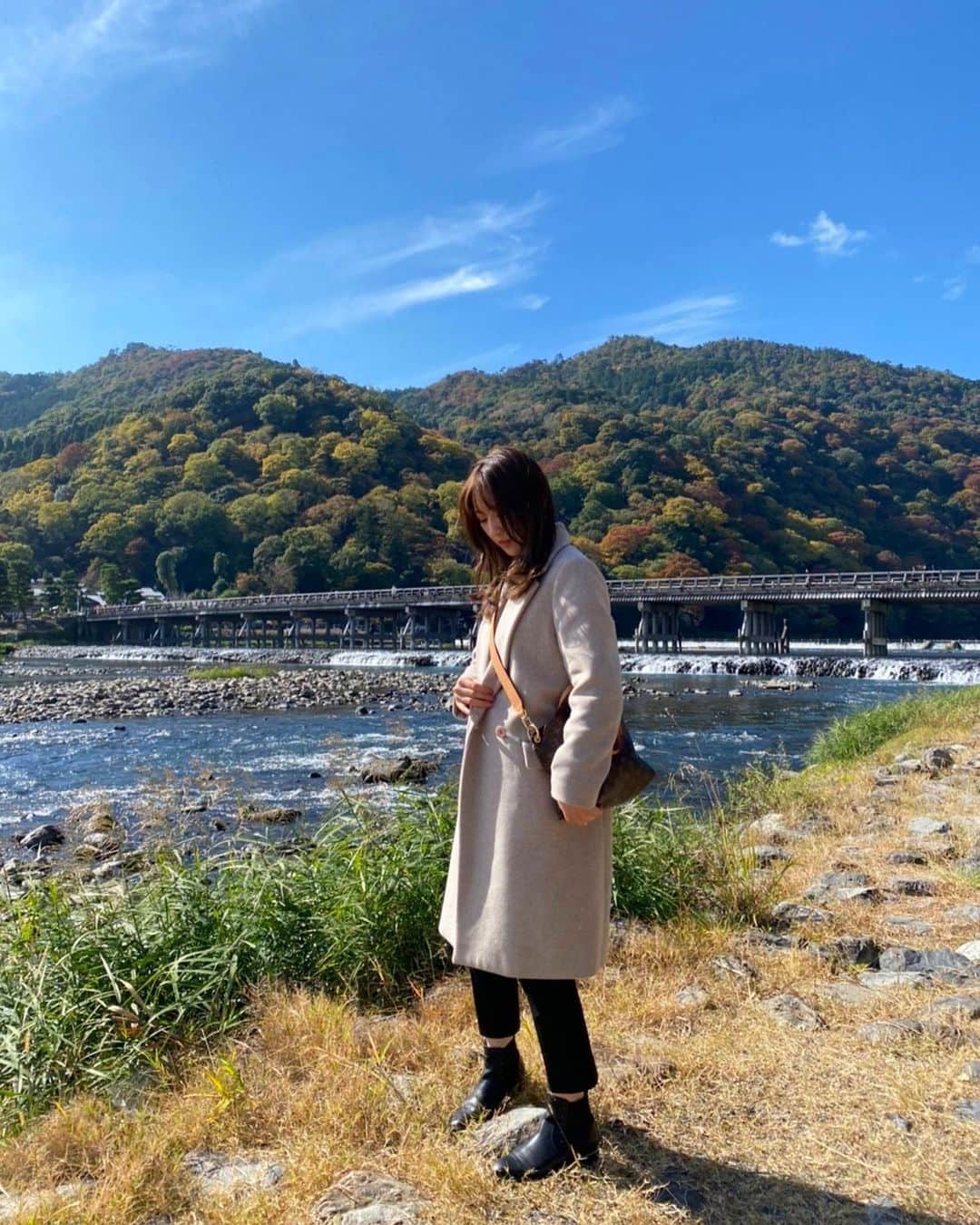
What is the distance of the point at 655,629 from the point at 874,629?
455 inches

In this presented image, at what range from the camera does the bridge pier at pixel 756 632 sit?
3600 centimetres

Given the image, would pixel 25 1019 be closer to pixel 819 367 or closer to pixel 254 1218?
pixel 254 1218

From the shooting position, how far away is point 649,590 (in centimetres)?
3791

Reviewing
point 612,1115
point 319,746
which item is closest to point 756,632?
point 319,746

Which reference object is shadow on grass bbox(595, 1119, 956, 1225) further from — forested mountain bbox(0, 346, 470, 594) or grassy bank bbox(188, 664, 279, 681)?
forested mountain bbox(0, 346, 470, 594)

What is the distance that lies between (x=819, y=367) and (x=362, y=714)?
324 feet

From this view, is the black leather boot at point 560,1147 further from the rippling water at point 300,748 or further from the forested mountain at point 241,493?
the forested mountain at point 241,493

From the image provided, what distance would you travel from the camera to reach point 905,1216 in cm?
174

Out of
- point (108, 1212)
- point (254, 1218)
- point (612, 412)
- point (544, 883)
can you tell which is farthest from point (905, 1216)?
point (612, 412)

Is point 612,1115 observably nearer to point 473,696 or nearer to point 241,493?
point 473,696

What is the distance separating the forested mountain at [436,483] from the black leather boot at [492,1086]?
170ft

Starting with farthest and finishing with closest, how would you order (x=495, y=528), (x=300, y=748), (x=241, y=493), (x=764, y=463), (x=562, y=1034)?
(x=764, y=463) → (x=241, y=493) → (x=300, y=748) → (x=495, y=528) → (x=562, y=1034)

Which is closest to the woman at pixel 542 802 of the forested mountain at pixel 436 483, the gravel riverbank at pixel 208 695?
the gravel riverbank at pixel 208 695

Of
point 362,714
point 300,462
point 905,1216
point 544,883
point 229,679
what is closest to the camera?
point 905,1216
